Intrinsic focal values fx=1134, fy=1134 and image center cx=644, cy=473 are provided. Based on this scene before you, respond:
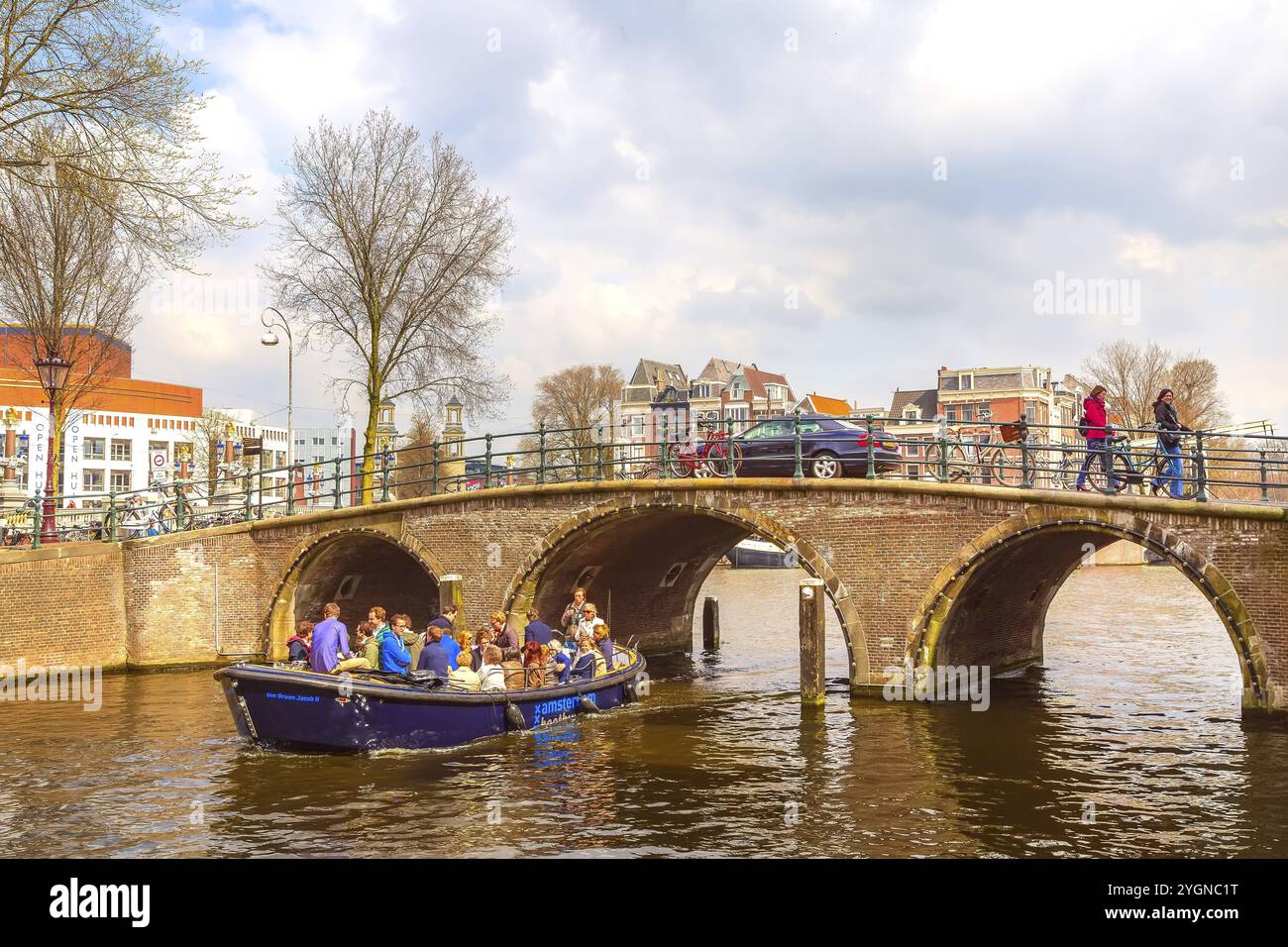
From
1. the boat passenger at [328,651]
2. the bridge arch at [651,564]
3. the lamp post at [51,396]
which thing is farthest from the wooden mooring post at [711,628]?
the lamp post at [51,396]

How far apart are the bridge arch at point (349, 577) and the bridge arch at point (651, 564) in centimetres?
253

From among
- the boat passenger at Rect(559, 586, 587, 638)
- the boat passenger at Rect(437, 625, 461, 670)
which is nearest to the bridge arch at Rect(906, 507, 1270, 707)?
the boat passenger at Rect(559, 586, 587, 638)

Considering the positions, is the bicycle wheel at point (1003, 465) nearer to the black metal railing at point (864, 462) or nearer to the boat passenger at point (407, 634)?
the black metal railing at point (864, 462)

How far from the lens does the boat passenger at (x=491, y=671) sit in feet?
57.2

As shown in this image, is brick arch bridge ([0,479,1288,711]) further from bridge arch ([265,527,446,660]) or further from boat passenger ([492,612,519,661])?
boat passenger ([492,612,519,661])

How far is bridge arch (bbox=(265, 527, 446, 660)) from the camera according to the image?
83.4 feet

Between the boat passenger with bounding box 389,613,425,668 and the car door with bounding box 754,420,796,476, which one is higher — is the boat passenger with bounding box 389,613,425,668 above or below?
below

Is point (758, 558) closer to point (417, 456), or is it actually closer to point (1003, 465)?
point (417, 456)

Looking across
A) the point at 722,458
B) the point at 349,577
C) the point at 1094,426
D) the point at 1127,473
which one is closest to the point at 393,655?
the point at 722,458

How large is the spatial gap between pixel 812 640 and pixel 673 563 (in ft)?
30.0

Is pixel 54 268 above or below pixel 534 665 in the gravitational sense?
above

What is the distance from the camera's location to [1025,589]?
23172 mm

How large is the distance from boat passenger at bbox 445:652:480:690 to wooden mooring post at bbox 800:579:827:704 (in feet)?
18.9

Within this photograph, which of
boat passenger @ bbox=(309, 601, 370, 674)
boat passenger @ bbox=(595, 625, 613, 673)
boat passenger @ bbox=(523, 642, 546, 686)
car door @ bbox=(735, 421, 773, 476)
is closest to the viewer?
boat passenger @ bbox=(309, 601, 370, 674)
